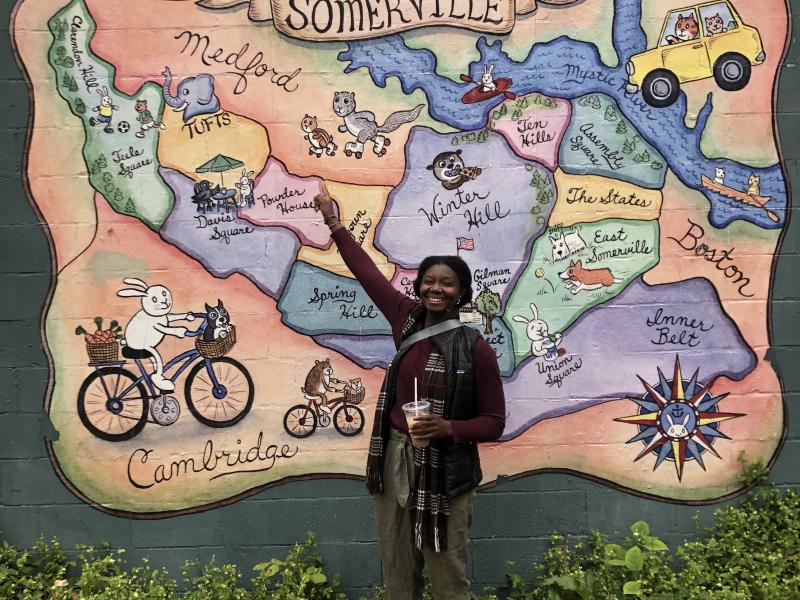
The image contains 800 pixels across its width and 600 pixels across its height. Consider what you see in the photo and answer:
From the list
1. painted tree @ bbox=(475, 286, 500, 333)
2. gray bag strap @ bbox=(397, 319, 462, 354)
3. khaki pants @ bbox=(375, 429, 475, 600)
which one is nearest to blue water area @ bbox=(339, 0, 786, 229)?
painted tree @ bbox=(475, 286, 500, 333)

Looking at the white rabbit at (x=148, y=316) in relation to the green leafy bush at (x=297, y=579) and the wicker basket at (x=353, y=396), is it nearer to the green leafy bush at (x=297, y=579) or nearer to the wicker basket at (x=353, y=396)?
the wicker basket at (x=353, y=396)

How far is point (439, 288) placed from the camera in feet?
10.9

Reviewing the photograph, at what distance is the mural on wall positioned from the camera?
426 centimetres

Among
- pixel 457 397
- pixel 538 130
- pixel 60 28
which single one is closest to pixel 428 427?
pixel 457 397

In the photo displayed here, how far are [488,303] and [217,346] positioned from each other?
4.84ft

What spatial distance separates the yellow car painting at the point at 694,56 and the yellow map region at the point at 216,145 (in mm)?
2029

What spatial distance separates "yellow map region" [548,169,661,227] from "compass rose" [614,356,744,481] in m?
0.84

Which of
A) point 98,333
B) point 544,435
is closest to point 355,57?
point 98,333

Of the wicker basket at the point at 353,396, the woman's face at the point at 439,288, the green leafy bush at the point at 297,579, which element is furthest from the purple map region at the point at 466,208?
the green leafy bush at the point at 297,579

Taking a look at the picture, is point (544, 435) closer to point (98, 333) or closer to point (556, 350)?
point (556, 350)

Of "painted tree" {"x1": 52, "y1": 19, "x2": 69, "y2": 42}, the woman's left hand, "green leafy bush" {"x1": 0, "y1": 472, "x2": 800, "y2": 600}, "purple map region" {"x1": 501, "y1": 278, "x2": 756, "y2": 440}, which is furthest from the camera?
"purple map region" {"x1": 501, "y1": 278, "x2": 756, "y2": 440}

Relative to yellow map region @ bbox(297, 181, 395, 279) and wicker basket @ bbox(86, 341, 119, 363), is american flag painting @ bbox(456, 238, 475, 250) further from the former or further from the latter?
wicker basket @ bbox(86, 341, 119, 363)

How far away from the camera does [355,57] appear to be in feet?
14.1

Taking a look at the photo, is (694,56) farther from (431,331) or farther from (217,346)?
(217,346)
